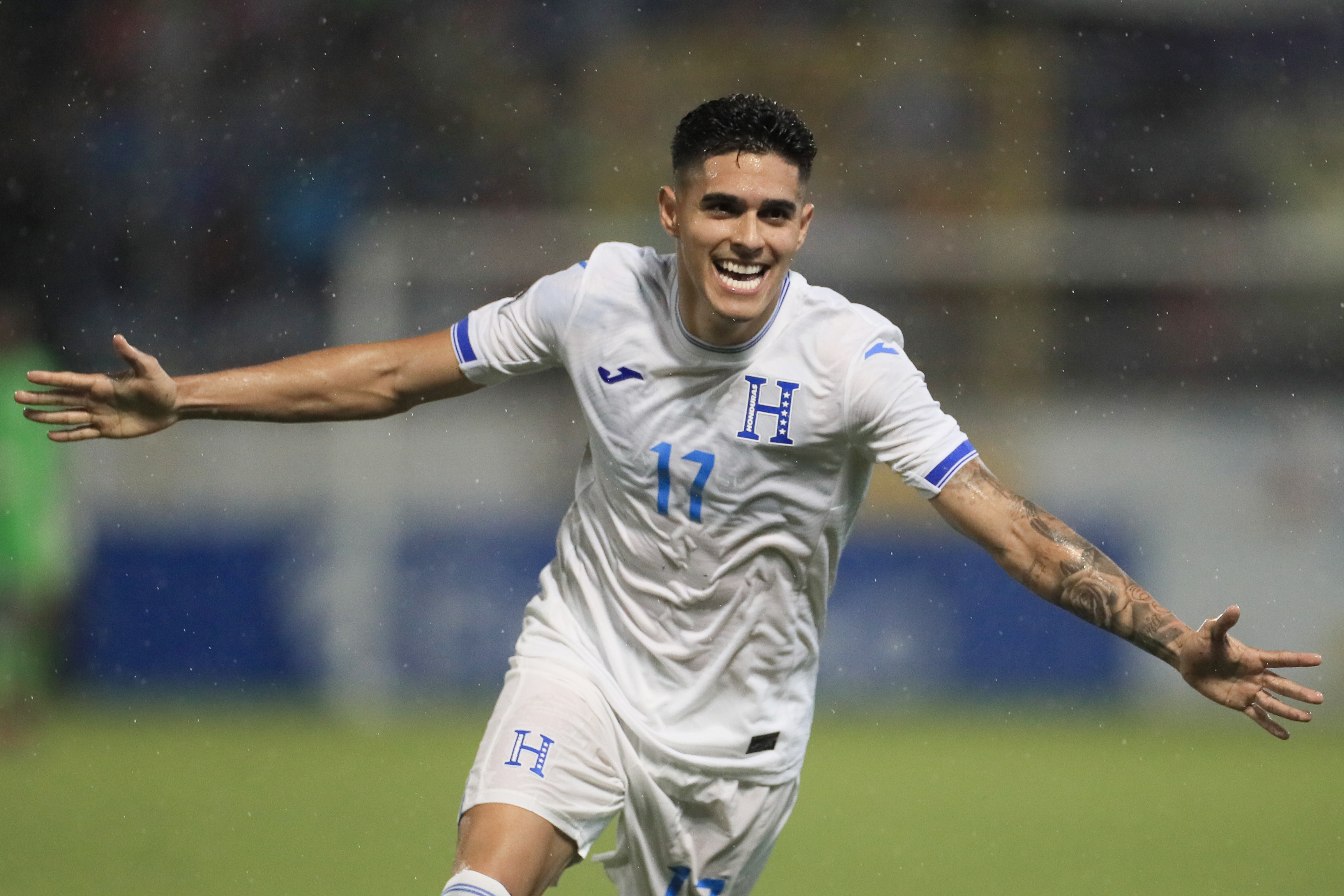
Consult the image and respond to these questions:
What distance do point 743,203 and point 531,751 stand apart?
1253mm

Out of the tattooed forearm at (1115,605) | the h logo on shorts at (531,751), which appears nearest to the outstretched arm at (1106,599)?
the tattooed forearm at (1115,605)

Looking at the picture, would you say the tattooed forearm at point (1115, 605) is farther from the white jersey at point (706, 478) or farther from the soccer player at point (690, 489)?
the white jersey at point (706, 478)

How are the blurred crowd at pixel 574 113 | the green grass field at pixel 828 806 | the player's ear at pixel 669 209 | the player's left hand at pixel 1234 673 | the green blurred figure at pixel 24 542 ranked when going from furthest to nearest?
the blurred crowd at pixel 574 113 < the green blurred figure at pixel 24 542 < the green grass field at pixel 828 806 < the player's ear at pixel 669 209 < the player's left hand at pixel 1234 673

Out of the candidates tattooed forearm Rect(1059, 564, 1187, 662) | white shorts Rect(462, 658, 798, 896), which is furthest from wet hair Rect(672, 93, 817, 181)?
white shorts Rect(462, 658, 798, 896)

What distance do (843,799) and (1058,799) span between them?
3.29 feet

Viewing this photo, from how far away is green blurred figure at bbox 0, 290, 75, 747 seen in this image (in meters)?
8.90

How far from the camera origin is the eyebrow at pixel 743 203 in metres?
3.70

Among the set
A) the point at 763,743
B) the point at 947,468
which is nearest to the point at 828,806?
the point at 763,743

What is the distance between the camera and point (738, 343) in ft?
12.4

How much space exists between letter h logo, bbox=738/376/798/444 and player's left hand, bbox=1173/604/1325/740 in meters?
0.95

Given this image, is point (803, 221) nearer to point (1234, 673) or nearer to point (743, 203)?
point (743, 203)

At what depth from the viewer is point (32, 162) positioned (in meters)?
13.0

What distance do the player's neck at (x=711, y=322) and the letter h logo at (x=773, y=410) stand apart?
0.10 meters

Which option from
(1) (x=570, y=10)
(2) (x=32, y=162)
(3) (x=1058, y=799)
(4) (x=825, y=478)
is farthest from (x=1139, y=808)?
(2) (x=32, y=162)
